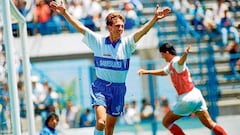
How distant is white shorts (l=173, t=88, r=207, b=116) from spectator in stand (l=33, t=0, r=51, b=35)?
9080mm

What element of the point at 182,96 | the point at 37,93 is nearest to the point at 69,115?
the point at 37,93

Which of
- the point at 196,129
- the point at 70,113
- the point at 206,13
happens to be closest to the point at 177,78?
the point at 196,129

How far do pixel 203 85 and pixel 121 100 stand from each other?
21.8ft

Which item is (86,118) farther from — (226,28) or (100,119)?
(100,119)

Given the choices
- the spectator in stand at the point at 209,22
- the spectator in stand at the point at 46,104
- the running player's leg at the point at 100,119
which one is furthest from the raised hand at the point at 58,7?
the spectator in stand at the point at 209,22

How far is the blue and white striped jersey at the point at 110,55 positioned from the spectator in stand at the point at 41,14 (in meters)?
10.5

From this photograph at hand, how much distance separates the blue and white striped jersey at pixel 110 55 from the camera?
29.1 ft

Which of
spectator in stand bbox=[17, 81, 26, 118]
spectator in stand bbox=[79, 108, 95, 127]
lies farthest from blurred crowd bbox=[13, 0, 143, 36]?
spectator in stand bbox=[17, 81, 26, 118]

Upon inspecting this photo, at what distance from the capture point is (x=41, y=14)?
19516 mm

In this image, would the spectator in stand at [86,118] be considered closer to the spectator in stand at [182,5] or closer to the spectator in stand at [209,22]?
the spectator in stand at [209,22]

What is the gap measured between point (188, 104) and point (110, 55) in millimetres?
2270

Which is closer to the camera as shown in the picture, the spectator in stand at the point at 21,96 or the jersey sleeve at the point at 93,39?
the jersey sleeve at the point at 93,39

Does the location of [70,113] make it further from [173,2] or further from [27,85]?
[173,2]

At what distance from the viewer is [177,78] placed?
1067cm
